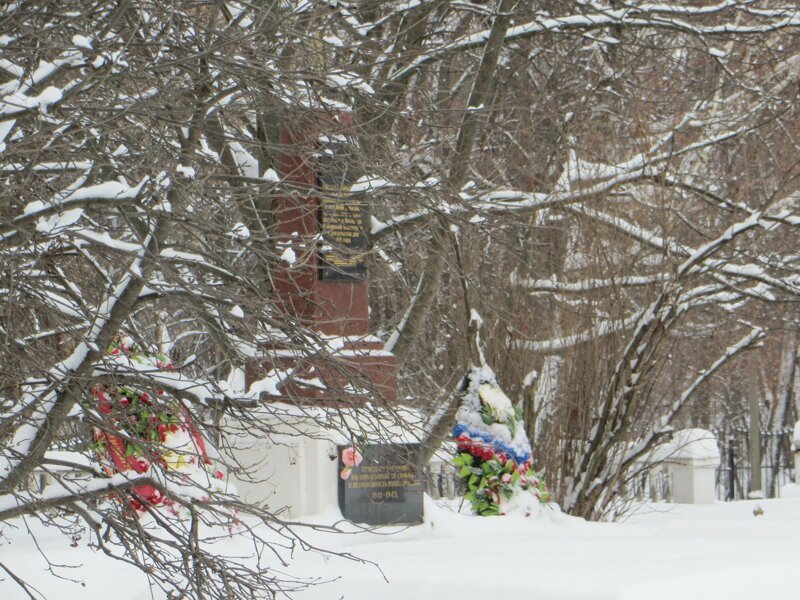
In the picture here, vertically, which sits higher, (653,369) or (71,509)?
(653,369)

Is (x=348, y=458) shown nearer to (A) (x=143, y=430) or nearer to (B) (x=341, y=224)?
(B) (x=341, y=224)

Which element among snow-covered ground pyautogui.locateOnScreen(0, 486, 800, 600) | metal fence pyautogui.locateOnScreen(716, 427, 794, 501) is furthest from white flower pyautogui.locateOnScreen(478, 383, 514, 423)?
metal fence pyautogui.locateOnScreen(716, 427, 794, 501)

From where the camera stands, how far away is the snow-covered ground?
205 inches

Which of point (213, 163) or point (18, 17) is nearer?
point (18, 17)

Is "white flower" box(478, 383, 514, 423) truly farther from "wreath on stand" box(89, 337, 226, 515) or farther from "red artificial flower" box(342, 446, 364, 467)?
"wreath on stand" box(89, 337, 226, 515)

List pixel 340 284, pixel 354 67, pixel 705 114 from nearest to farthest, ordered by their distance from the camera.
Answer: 1. pixel 354 67
2. pixel 340 284
3. pixel 705 114

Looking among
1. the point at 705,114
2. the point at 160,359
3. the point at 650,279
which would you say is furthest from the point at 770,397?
the point at 160,359

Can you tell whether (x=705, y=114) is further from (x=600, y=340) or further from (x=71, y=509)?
(x=71, y=509)

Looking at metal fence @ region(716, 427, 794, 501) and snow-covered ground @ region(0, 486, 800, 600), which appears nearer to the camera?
snow-covered ground @ region(0, 486, 800, 600)

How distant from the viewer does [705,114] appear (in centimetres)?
1397

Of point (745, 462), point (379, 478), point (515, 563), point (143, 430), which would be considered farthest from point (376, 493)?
point (745, 462)

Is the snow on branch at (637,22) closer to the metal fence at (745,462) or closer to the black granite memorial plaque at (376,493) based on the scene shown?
the black granite memorial plaque at (376,493)

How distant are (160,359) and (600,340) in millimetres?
5441

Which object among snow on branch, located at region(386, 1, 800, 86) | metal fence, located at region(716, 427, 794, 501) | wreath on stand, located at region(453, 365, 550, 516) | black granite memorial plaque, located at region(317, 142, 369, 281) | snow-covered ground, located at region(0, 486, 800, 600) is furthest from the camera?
metal fence, located at region(716, 427, 794, 501)
